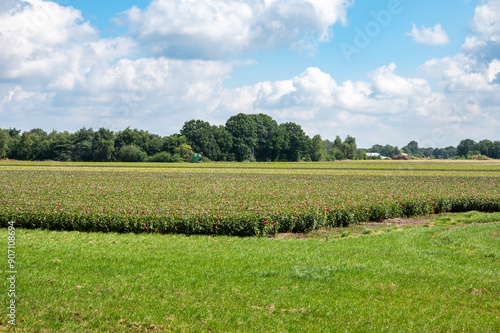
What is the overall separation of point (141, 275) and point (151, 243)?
12.7ft

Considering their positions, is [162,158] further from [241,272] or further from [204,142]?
[241,272]

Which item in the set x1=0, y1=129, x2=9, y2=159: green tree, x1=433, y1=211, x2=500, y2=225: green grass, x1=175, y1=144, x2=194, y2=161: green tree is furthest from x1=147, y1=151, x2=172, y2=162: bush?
x1=433, y1=211, x2=500, y2=225: green grass

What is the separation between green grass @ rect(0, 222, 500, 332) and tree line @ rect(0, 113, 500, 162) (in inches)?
3325

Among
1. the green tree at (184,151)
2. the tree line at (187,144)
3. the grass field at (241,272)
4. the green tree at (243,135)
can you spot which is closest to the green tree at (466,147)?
the tree line at (187,144)

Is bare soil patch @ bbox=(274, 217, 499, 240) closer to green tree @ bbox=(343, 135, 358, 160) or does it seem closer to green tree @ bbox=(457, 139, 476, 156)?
green tree @ bbox=(343, 135, 358, 160)

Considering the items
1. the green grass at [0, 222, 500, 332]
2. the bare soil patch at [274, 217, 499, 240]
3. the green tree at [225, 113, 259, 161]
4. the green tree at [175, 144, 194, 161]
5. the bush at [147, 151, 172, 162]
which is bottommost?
the bare soil patch at [274, 217, 499, 240]

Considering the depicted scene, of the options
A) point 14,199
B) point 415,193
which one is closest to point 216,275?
point 14,199

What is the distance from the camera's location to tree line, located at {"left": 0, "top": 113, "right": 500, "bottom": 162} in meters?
97.8

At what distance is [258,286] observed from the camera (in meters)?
7.58

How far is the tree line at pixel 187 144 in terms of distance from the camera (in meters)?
97.8

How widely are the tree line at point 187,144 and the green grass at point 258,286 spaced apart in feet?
277

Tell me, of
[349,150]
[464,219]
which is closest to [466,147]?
[349,150]

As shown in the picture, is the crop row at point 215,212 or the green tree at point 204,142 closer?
the crop row at point 215,212

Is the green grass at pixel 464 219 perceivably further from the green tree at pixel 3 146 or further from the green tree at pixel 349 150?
the green tree at pixel 349 150
